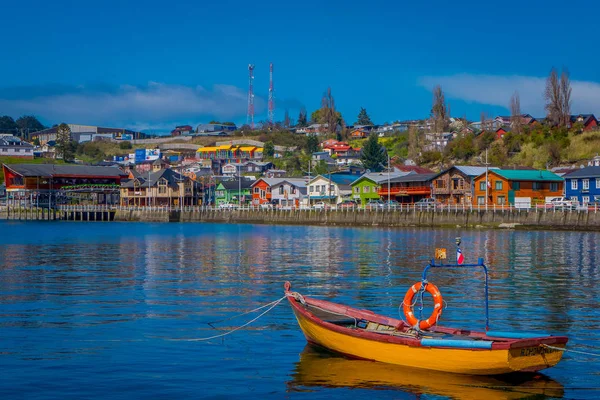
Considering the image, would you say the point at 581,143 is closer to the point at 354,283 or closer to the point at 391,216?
the point at 391,216

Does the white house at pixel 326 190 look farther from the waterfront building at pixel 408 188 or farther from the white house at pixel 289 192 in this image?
the waterfront building at pixel 408 188

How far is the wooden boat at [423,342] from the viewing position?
1585 centimetres

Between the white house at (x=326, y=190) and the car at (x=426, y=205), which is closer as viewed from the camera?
the car at (x=426, y=205)

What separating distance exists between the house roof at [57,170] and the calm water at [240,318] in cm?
8689

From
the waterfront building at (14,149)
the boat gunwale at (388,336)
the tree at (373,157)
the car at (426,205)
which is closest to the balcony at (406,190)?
the car at (426,205)

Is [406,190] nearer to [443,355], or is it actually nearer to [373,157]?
[373,157]

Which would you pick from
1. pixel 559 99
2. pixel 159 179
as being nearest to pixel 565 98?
pixel 559 99

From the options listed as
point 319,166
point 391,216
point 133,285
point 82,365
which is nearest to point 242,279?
point 133,285

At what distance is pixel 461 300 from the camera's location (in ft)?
90.2

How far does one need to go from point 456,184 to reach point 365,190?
1934 cm

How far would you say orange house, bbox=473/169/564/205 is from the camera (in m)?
90.6

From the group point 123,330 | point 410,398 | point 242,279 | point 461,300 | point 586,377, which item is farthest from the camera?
point 242,279

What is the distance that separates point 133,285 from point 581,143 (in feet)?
332

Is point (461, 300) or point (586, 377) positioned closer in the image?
point (586, 377)
